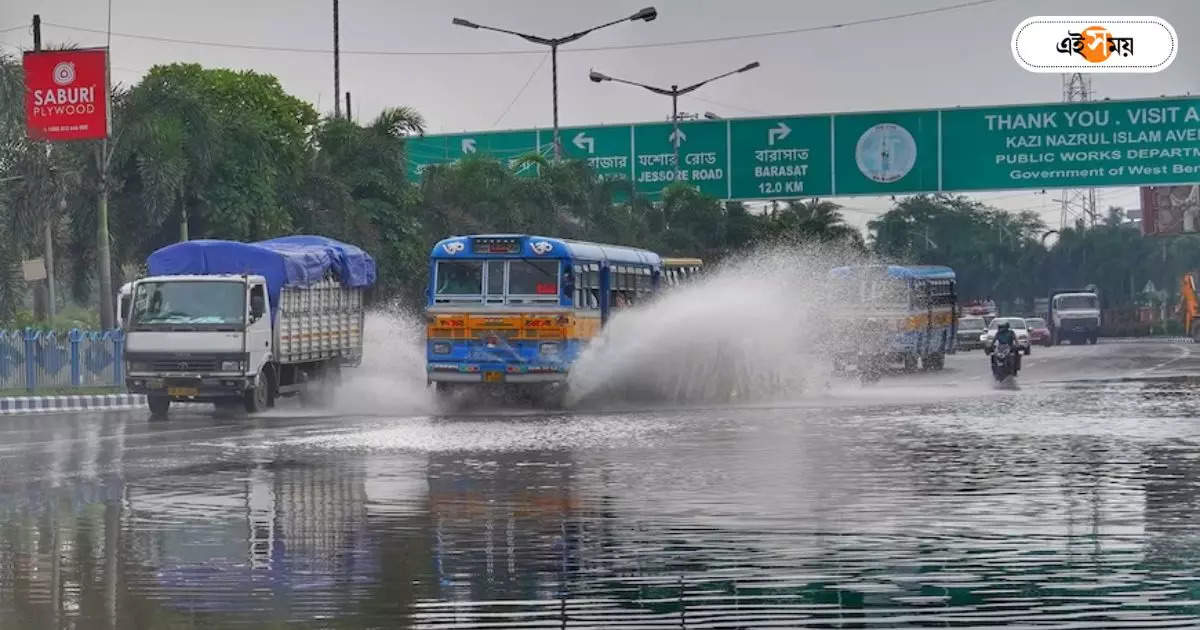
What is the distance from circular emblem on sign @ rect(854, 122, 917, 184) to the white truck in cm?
2463

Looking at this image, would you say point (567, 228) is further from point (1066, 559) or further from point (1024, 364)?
point (1066, 559)

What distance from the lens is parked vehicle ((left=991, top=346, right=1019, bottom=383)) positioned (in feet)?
135

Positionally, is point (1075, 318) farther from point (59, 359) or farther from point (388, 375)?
point (59, 359)

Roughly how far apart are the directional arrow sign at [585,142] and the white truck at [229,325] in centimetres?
2844

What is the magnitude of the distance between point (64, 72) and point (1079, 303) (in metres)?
64.1

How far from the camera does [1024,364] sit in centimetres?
5656

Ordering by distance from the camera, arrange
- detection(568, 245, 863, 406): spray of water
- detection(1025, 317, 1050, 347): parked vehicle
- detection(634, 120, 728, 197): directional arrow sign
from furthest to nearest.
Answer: detection(1025, 317, 1050, 347): parked vehicle
detection(634, 120, 728, 197): directional arrow sign
detection(568, 245, 863, 406): spray of water

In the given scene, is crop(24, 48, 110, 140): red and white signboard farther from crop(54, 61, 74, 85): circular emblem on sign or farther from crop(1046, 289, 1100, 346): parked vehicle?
crop(1046, 289, 1100, 346): parked vehicle

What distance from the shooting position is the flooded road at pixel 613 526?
1007 cm

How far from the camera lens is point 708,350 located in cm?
3497

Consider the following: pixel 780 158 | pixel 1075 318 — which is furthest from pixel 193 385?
pixel 1075 318

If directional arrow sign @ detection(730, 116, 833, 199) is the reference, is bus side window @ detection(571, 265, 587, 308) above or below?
below

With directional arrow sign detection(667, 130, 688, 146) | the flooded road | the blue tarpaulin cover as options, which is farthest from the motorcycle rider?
directional arrow sign detection(667, 130, 688, 146)

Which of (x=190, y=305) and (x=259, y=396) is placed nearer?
(x=190, y=305)
